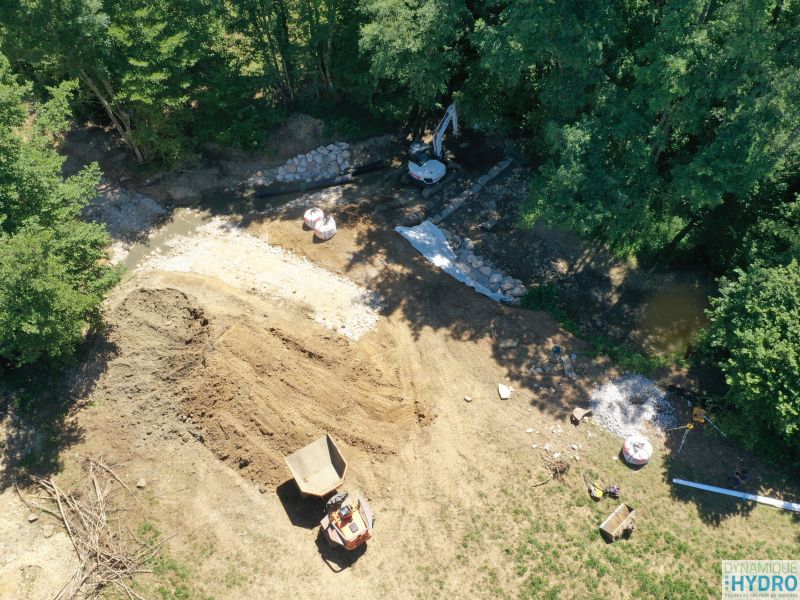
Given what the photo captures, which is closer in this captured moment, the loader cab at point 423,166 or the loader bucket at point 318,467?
the loader bucket at point 318,467

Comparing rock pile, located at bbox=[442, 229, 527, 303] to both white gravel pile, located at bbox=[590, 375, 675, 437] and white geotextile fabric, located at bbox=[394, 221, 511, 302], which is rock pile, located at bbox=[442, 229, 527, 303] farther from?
white gravel pile, located at bbox=[590, 375, 675, 437]

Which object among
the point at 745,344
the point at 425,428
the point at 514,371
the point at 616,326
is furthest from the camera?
the point at 616,326

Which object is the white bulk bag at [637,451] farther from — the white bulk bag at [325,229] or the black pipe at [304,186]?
the black pipe at [304,186]

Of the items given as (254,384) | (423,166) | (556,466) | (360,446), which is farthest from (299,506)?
(423,166)

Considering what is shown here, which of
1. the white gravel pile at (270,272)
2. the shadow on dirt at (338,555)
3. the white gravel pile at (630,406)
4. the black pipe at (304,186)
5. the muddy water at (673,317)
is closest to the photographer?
the shadow on dirt at (338,555)

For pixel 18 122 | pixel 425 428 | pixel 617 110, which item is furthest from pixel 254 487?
pixel 617 110

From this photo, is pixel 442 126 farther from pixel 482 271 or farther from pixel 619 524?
pixel 619 524

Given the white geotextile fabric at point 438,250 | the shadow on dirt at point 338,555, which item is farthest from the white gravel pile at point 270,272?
the shadow on dirt at point 338,555

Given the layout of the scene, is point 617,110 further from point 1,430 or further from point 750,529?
point 1,430
